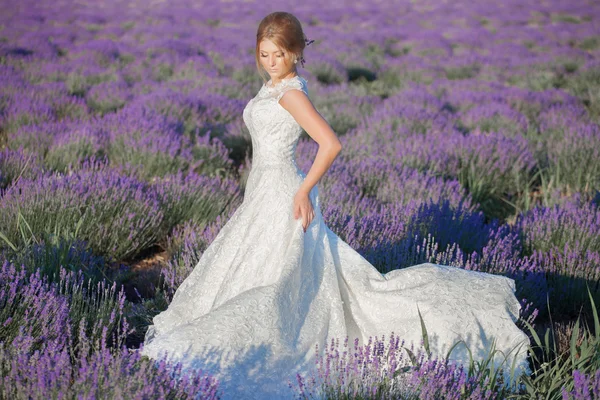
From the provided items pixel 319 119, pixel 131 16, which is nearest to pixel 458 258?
pixel 319 119

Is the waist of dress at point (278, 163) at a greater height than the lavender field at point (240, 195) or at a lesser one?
greater

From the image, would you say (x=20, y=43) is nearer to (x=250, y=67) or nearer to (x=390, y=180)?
(x=250, y=67)

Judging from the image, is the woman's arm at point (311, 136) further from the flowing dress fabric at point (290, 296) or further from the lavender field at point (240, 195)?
the lavender field at point (240, 195)

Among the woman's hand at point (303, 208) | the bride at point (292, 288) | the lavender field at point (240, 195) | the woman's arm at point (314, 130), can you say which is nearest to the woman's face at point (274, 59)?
the bride at point (292, 288)

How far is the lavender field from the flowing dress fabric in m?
0.12

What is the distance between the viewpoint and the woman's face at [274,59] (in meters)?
2.19

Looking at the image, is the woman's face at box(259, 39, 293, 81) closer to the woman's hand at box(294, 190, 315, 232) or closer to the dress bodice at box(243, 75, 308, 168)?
the dress bodice at box(243, 75, 308, 168)

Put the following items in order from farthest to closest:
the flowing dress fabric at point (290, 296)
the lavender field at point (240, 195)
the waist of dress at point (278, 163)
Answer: the waist of dress at point (278, 163) → the flowing dress fabric at point (290, 296) → the lavender field at point (240, 195)

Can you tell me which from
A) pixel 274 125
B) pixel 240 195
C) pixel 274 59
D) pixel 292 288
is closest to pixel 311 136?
pixel 274 125

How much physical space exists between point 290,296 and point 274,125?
27.0 inches

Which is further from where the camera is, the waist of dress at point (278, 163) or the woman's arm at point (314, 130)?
the waist of dress at point (278, 163)

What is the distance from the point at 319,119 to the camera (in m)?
2.06

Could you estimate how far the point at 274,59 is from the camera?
7.21 ft

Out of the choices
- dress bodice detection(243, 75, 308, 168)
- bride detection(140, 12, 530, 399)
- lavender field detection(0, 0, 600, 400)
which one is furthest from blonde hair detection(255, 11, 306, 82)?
lavender field detection(0, 0, 600, 400)
